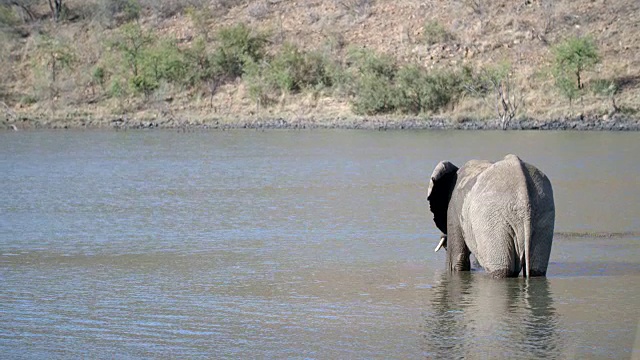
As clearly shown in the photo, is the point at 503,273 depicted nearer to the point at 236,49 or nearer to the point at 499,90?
the point at 499,90

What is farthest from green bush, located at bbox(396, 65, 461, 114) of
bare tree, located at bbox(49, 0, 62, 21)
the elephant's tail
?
the elephant's tail

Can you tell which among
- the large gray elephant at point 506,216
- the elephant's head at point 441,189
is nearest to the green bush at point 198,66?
the elephant's head at point 441,189

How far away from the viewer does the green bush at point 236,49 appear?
45406 mm

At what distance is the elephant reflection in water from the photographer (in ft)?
26.8

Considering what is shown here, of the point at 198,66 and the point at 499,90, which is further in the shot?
the point at 198,66

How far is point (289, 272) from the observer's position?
1148 cm

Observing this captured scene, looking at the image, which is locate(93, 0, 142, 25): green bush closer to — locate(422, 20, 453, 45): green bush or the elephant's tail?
locate(422, 20, 453, 45): green bush

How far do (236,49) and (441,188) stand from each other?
118 feet

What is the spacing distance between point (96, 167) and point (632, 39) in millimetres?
24694

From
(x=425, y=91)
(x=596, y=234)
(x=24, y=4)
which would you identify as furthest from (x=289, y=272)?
(x=24, y=4)

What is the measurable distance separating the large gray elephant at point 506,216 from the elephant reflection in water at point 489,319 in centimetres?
23

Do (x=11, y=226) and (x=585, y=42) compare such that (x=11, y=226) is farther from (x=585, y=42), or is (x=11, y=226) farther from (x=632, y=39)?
(x=632, y=39)

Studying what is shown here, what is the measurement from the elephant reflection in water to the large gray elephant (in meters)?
0.23

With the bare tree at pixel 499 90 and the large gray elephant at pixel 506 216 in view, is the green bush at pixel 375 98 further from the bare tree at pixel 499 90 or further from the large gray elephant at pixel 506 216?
the large gray elephant at pixel 506 216
